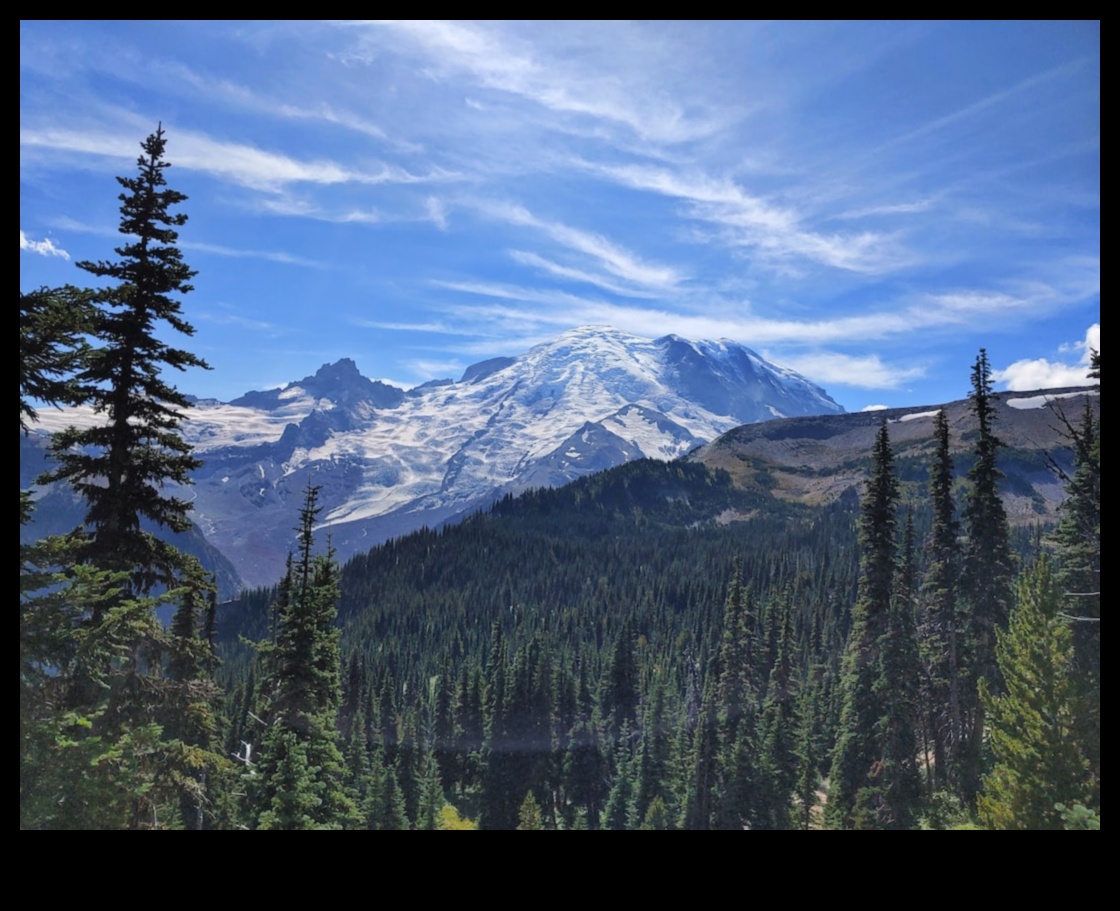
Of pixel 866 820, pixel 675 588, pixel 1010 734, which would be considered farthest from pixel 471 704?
pixel 675 588

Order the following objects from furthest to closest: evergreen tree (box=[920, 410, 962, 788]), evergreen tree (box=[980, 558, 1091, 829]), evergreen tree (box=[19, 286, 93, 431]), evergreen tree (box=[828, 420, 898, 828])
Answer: evergreen tree (box=[828, 420, 898, 828]) → evergreen tree (box=[920, 410, 962, 788]) → evergreen tree (box=[980, 558, 1091, 829]) → evergreen tree (box=[19, 286, 93, 431])

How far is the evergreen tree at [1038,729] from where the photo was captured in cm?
1845

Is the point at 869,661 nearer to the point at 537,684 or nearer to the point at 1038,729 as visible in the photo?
the point at 1038,729

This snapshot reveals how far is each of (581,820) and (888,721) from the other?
39128 millimetres

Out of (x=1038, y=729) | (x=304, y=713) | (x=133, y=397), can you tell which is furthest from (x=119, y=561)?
(x=1038, y=729)

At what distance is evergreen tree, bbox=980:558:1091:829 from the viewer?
18.5 m

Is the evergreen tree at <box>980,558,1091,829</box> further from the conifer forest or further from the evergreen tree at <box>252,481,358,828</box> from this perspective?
the evergreen tree at <box>252,481,358,828</box>

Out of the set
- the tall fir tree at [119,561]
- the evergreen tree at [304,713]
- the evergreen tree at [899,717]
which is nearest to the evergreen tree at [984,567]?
the evergreen tree at [899,717]

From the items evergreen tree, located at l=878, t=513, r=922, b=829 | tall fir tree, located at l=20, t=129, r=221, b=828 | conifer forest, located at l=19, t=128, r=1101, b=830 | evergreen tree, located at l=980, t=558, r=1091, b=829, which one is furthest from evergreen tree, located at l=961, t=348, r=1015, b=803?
tall fir tree, located at l=20, t=129, r=221, b=828

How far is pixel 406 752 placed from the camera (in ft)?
225

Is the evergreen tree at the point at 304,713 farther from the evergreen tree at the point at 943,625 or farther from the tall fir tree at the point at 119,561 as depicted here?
the evergreen tree at the point at 943,625

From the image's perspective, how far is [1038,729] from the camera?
1927cm

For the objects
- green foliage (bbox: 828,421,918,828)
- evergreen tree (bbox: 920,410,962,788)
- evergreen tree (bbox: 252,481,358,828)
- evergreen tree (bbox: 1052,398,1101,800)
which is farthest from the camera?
evergreen tree (bbox: 920,410,962,788)

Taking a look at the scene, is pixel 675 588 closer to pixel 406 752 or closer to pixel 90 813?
pixel 406 752
